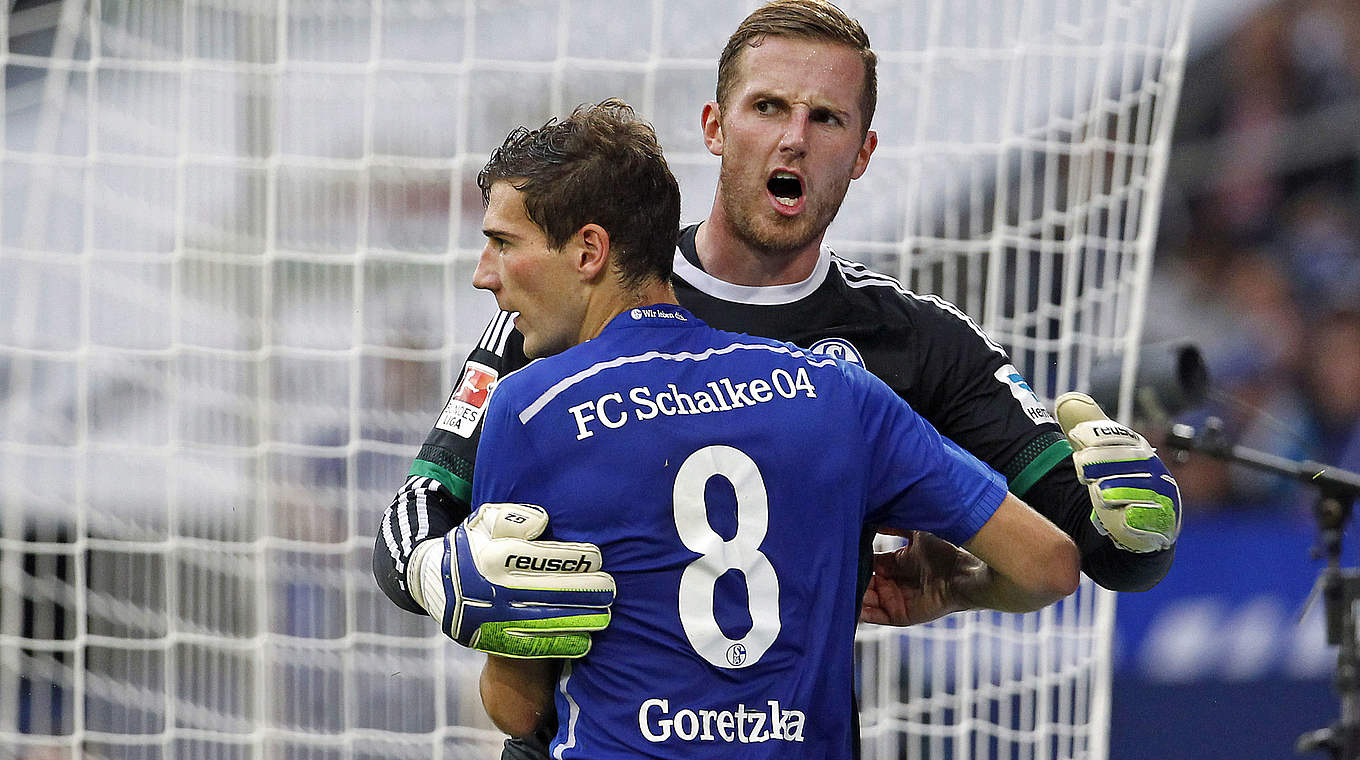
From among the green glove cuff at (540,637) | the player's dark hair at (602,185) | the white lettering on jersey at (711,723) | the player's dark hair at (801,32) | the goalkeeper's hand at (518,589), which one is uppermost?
the player's dark hair at (801,32)

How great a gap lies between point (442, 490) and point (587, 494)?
0.53 m

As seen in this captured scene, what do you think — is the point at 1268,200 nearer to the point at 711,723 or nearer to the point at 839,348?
the point at 839,348

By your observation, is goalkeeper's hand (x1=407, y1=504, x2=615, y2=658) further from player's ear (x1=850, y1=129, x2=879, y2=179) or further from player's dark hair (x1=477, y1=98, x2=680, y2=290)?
player's ear (x1=850, y1=129, x2=879, y2=179)

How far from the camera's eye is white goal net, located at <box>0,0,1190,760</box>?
392 centimetres

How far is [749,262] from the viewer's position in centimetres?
252

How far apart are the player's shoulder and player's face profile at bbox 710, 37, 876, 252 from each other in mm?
132

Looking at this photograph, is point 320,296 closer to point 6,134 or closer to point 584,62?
point 584,62

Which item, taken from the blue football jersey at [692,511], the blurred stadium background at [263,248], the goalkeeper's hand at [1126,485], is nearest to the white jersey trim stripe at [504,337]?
the blue football jersey at [692,511]

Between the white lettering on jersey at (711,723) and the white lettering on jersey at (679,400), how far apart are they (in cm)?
36

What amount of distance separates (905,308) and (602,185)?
776 millimetres

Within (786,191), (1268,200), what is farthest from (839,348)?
(1268,200)

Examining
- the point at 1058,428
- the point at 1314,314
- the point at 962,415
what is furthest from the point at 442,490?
the point at 1314,314

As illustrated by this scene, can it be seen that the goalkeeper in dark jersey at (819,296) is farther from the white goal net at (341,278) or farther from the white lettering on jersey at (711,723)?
the white goal net at (341,278)

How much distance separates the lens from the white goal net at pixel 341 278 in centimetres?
392
